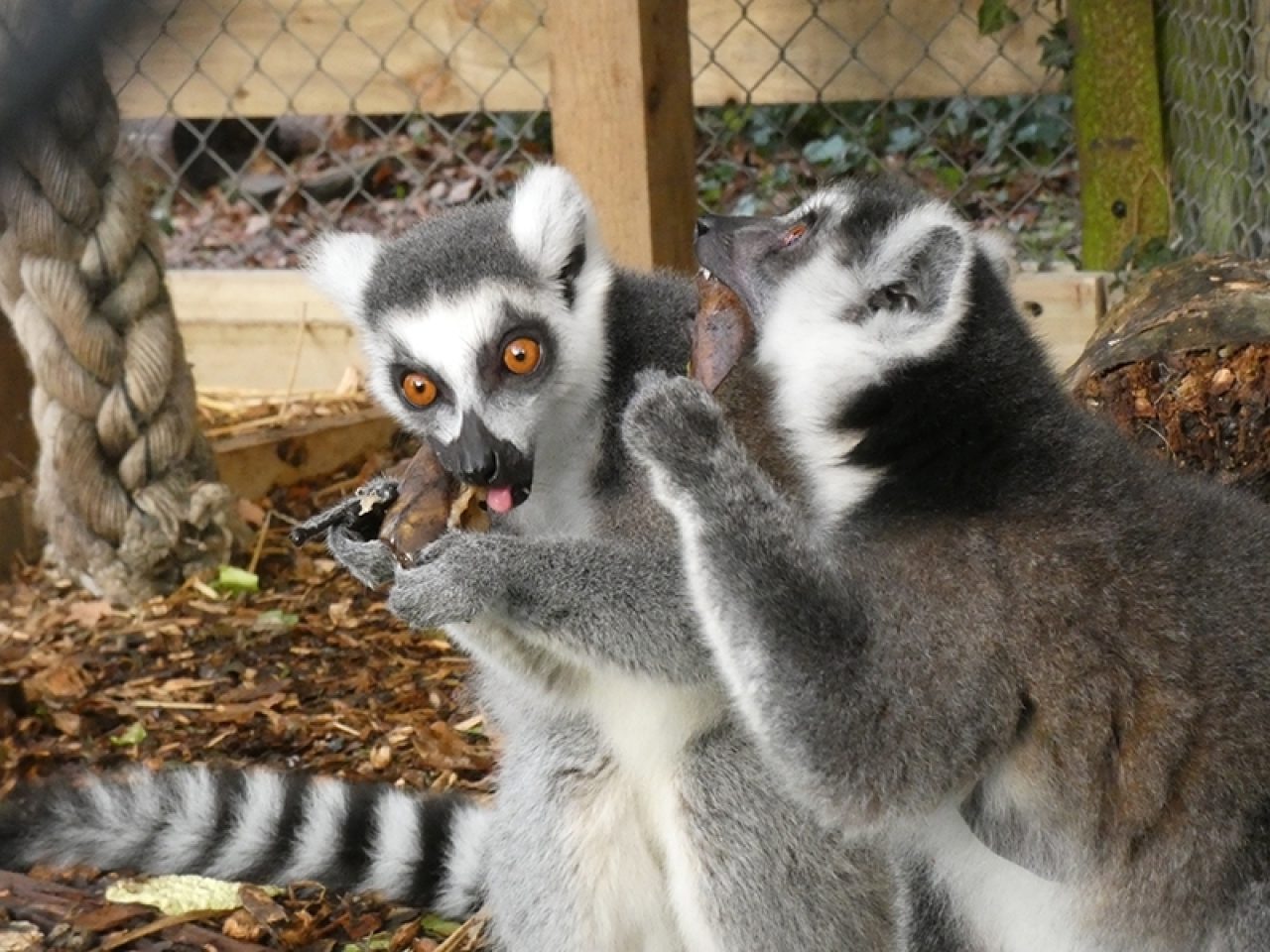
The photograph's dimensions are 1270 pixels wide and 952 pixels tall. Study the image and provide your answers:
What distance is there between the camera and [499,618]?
10.6ft

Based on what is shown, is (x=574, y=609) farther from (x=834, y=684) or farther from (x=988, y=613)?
(x=988, y=613)

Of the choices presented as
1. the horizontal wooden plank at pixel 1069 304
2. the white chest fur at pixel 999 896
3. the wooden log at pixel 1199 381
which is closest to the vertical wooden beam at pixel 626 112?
the wooden log at pixel 1199 381

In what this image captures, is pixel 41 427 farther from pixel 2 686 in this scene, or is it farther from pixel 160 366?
pixel 2 686

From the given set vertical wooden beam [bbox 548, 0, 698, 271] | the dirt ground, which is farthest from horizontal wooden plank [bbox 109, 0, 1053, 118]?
the dirt ground

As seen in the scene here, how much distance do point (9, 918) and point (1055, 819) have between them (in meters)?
2.41

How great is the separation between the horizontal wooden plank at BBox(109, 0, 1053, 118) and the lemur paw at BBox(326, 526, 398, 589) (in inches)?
142

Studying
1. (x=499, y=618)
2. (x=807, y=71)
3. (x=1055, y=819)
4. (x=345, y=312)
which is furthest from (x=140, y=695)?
(x=807, y=71)

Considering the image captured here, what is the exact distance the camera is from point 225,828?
392 cm

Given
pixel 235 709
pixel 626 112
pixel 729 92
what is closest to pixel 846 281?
pixel 626 112

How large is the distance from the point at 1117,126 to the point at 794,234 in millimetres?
3939

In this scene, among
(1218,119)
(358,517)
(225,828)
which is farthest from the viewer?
(1218,119)

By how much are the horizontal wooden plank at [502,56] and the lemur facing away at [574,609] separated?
3.21 m

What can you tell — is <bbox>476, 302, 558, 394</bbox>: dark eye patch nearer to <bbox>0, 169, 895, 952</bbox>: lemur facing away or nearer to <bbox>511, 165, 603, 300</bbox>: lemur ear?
<bbox>0, 169, 895, 952</bbox>: lemur facing away

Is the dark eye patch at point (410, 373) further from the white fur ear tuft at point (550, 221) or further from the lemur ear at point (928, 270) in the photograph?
the lemur ear at point (928, 270)
